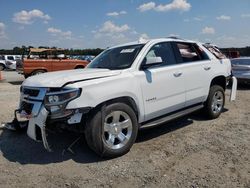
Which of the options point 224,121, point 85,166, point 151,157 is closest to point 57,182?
point 85,166

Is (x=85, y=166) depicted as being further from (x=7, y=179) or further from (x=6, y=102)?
(x=6, y=102)

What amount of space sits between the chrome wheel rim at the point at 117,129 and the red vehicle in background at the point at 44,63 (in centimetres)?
1191

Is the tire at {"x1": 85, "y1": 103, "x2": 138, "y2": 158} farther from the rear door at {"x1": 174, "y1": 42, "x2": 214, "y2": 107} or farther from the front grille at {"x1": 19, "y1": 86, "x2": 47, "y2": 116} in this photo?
the rear door at {"x1": 174, "y1": 42, "x2": 214, "y2": 107}

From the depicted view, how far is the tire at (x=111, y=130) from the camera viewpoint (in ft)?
14.1

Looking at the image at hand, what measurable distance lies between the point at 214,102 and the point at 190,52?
1323mm

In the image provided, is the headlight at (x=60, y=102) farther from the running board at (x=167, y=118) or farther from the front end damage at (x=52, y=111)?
the running board at (x=167, y=118)

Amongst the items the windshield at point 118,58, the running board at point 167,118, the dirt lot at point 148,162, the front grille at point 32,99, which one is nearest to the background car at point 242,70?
the dirt lot at point 148,162

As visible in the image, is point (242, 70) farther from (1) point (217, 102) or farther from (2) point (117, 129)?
(2) point (117, 129)

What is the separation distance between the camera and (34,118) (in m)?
4.34

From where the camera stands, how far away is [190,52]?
6.32 m

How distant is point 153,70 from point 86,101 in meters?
1.49

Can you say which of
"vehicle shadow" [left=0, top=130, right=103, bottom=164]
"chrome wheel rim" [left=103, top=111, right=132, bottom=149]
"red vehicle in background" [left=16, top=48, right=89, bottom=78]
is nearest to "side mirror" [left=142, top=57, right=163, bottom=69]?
"chrome wheel rim" [left=103, top=111, right=132, bottom=149]

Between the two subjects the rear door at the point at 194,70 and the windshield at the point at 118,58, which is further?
the rear door at the point at 194,70

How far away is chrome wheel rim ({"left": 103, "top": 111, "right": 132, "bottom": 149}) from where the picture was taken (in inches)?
178
